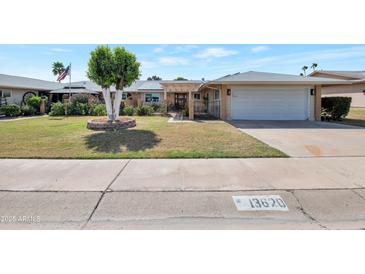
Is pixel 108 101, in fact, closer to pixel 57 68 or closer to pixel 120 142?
pixel 120 142

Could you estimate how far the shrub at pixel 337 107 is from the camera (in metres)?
18.0

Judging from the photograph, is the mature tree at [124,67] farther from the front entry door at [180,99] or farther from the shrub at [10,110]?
the front entry door at [180,99]

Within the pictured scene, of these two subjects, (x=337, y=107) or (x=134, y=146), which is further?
(x=337, y=107)

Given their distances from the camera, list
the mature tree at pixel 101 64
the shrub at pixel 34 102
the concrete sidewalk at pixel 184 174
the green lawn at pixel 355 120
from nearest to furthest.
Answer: the concrete sidewalk at pixel 184 174 → the mature tree at pixel 101 64 → the green lawn at pixel 355 120 → the shrub at pixel 34 102

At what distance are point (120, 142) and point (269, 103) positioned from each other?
1232 centimetres

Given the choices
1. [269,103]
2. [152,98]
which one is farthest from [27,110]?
[269,103]

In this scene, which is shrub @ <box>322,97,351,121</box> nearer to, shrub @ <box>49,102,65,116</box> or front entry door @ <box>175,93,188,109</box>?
front entry door @ <box>175,93,188,109</box>

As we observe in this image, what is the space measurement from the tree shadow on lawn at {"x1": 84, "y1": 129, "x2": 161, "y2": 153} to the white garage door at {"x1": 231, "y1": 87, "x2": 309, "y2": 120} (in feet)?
30.6

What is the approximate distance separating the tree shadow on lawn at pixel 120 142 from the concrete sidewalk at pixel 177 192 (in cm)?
153

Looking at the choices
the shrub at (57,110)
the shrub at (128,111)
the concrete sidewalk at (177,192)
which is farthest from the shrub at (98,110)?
the concrete sidewalk at (177,192)

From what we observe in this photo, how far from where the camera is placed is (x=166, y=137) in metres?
10.3

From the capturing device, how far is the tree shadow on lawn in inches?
331

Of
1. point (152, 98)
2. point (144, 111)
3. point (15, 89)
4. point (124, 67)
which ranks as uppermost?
point (15, 89)

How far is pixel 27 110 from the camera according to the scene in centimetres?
2442
